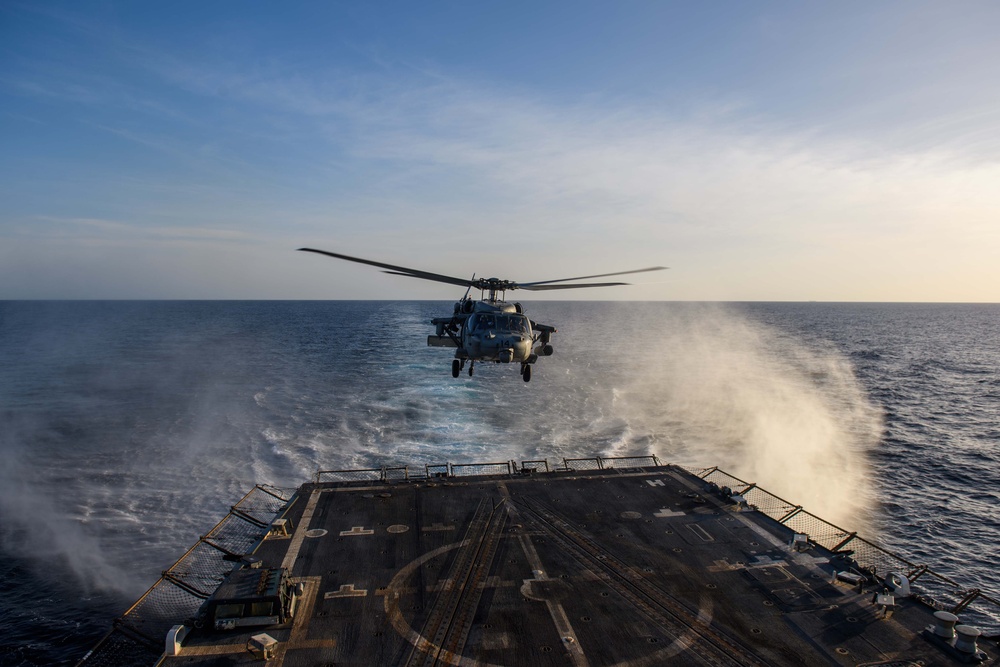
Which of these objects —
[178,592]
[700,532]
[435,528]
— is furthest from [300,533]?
[700,532]

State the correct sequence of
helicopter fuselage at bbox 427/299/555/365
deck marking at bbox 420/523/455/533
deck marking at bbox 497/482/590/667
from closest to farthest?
deck marking at bbox 497/482/590/667 → deck marking at bbox 420/523/455/533 → helicopter fuselage at bbox 427/299/555/365

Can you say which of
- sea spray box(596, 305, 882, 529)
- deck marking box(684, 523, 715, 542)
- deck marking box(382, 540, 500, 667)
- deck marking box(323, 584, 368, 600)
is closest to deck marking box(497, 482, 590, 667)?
deck marking box(382, 540, 500, 667)

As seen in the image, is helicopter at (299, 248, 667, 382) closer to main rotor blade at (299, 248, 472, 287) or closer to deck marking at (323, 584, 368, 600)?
main rotor blade at (299, 248, 472, 287)

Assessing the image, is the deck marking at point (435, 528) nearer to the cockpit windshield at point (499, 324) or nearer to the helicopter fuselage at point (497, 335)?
the helicopter fuselage at point (497, 335)

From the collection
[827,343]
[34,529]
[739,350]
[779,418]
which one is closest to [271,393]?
[34,529]

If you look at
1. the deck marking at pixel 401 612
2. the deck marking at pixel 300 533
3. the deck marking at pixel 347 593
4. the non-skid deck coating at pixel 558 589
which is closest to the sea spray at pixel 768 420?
the non-skid deck coating at pixel 558 589

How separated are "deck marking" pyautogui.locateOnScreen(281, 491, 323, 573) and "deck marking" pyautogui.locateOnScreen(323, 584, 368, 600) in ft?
8.68

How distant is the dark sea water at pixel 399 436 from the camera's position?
33.0 metres

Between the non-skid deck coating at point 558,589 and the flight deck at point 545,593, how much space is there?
0.07 metres

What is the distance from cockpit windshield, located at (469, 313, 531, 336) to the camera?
95.1 ft

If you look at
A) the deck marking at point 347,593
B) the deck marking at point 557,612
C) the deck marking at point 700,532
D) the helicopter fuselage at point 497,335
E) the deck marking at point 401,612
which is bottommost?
the deck marking at point 347,593

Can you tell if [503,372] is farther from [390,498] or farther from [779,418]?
[390,498]

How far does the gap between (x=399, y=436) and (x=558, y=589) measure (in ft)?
105

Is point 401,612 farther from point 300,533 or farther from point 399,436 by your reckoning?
point 399,436
